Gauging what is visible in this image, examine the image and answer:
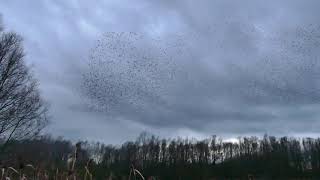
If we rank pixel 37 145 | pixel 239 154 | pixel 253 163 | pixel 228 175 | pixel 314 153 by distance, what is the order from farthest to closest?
pixel 239 154, pixel 314 153, pixel 253 163, pixel 228 175, pixel 37 145

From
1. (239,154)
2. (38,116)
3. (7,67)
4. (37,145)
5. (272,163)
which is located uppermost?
(239,154)

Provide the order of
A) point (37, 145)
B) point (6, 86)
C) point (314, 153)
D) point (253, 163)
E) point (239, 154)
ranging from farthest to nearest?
point (239, 154), point (314, 153), point (253, 163), point (37, 145), point (6, 86)

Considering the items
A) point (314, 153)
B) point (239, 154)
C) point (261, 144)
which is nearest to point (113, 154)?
point (239, 154)

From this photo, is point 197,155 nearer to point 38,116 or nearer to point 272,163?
point 272,163

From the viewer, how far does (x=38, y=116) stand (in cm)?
2336

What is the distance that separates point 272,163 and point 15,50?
81.6 meters

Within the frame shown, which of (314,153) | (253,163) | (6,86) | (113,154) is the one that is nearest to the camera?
(6,86)

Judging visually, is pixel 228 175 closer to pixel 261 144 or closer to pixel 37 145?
pixel 261 144

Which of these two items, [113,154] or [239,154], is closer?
[113,154]

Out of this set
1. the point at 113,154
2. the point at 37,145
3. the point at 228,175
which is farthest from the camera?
the point at 113,154

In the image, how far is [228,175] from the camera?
91.8 m

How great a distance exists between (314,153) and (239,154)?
2613 cm

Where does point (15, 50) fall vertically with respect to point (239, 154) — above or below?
below

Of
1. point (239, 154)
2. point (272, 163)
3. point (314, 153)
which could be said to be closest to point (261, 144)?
point (239, 154)
